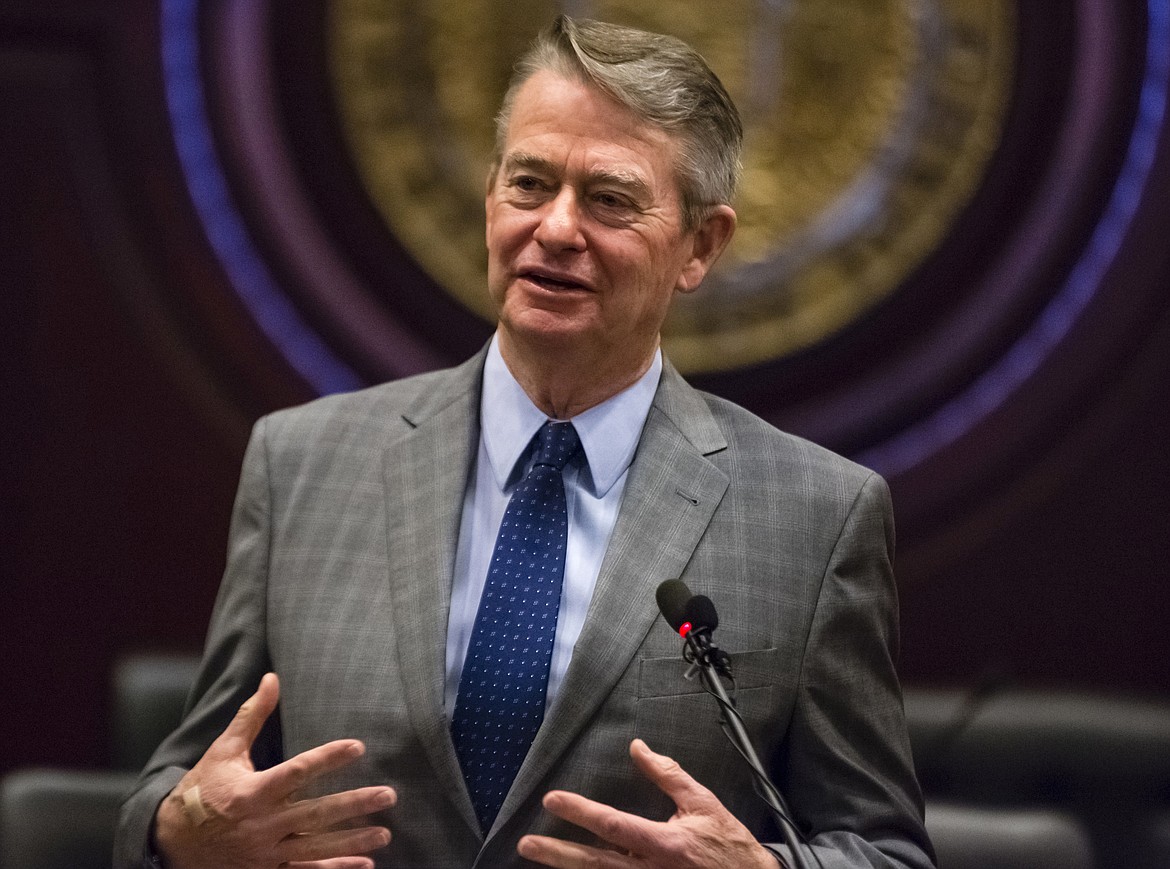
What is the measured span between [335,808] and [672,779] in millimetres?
314

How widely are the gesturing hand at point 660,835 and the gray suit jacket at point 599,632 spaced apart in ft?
0.31

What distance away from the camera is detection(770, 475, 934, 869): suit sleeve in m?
1.56

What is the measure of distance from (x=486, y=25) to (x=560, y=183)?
1.39m

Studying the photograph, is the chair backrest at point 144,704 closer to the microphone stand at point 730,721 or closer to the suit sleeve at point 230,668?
the suit sleeve at point 230,668

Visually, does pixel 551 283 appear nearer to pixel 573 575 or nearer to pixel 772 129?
pixel 573 575

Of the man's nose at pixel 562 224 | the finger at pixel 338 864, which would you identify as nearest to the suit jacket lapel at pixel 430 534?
the finger at pixel 338 864

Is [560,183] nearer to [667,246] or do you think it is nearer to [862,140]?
[667,246]

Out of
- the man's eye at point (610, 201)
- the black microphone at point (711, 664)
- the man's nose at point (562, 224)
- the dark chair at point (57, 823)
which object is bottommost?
the dark chair at point (57, 823)

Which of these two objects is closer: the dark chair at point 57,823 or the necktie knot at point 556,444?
the necktie knot at point 556,444

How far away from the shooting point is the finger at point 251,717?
56.4 inches

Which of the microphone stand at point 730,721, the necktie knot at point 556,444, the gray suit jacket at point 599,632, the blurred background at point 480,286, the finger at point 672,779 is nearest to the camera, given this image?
the microphone stand at point 730,721

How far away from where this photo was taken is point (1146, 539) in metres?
2.85

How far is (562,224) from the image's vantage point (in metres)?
1.57

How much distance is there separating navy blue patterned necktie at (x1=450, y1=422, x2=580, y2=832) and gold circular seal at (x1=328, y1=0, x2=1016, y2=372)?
1.36m
